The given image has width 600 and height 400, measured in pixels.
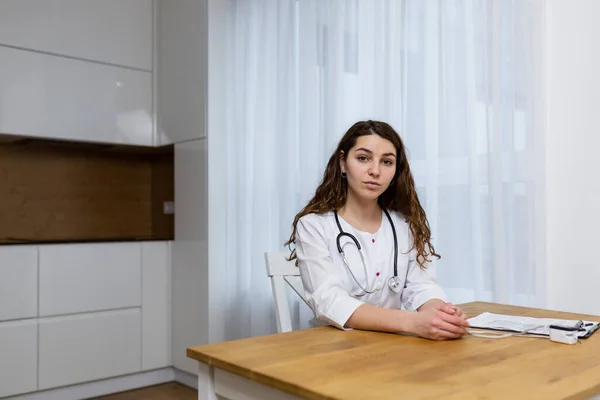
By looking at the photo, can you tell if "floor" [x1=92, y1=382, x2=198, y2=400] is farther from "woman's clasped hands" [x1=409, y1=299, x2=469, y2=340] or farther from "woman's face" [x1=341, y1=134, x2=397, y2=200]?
"woman's clasped hands" [x1=409, y1=299, x2=469, y2=340]

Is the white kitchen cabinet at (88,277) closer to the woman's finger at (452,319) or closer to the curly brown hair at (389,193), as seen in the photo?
the curly brown hair at (389,193)

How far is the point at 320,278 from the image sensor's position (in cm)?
158

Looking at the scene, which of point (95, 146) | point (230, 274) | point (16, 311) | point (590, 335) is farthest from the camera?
point (95, 146)

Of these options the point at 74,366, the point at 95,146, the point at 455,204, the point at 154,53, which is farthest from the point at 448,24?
the point at 74,366

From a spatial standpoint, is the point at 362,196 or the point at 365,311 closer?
the point at 365,311

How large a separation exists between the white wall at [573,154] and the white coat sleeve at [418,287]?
53cm

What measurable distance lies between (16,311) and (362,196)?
2.05 meters

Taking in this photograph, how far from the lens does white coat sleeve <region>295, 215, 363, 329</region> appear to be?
4.75 ft

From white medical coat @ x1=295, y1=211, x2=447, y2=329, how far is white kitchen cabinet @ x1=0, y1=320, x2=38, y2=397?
1.85 m

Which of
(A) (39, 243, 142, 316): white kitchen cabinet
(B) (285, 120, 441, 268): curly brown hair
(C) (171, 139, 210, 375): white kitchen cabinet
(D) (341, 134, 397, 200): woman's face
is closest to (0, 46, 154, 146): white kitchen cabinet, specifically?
(C) (171, 139, 210, 375): white kitchen cabinet

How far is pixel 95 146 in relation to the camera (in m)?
3.44

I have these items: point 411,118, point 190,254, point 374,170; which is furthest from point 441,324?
point 190,254

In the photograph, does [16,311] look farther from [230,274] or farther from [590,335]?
[590,335]

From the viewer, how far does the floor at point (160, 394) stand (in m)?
3.07
